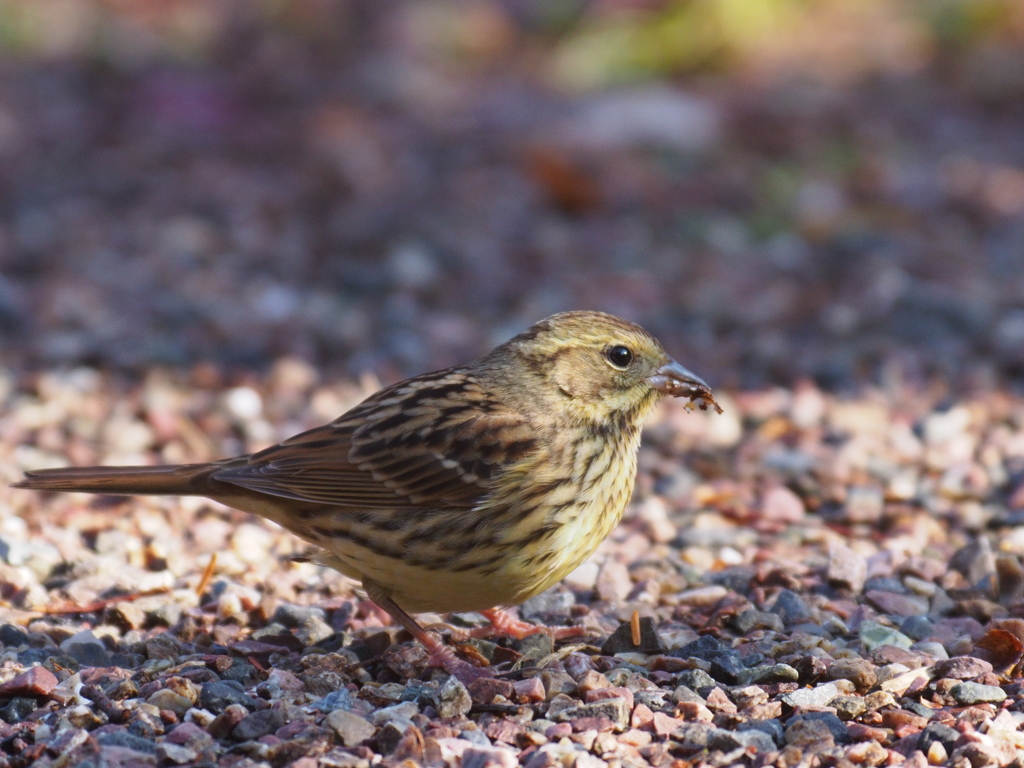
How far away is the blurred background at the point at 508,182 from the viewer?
7.53m

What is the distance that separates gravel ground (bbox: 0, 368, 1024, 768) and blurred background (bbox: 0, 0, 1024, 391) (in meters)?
0.64

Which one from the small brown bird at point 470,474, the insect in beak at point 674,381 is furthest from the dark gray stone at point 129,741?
the insect in beak at point 674,381

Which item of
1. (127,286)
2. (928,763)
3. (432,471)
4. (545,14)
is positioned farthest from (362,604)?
(545,14)

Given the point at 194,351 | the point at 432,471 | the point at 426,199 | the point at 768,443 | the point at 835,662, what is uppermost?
the point at 426,199

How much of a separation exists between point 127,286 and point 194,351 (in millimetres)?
1036

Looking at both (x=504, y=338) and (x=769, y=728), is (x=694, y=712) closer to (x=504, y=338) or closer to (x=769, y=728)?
(x=769, y=728)

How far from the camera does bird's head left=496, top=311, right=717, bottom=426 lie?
15.6 feet

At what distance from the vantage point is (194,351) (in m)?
7.17

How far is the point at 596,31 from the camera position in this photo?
465 inches

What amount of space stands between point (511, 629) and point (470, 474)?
0.57 m

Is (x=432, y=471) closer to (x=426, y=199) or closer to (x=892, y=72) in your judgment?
(x=426, y=199)

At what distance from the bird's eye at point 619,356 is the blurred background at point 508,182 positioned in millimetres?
2439

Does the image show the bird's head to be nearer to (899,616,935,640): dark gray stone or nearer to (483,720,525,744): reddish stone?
(899,616,935,640): dark gray stone

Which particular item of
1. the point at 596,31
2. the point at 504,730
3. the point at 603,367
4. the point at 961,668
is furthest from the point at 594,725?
the point at 596,31
